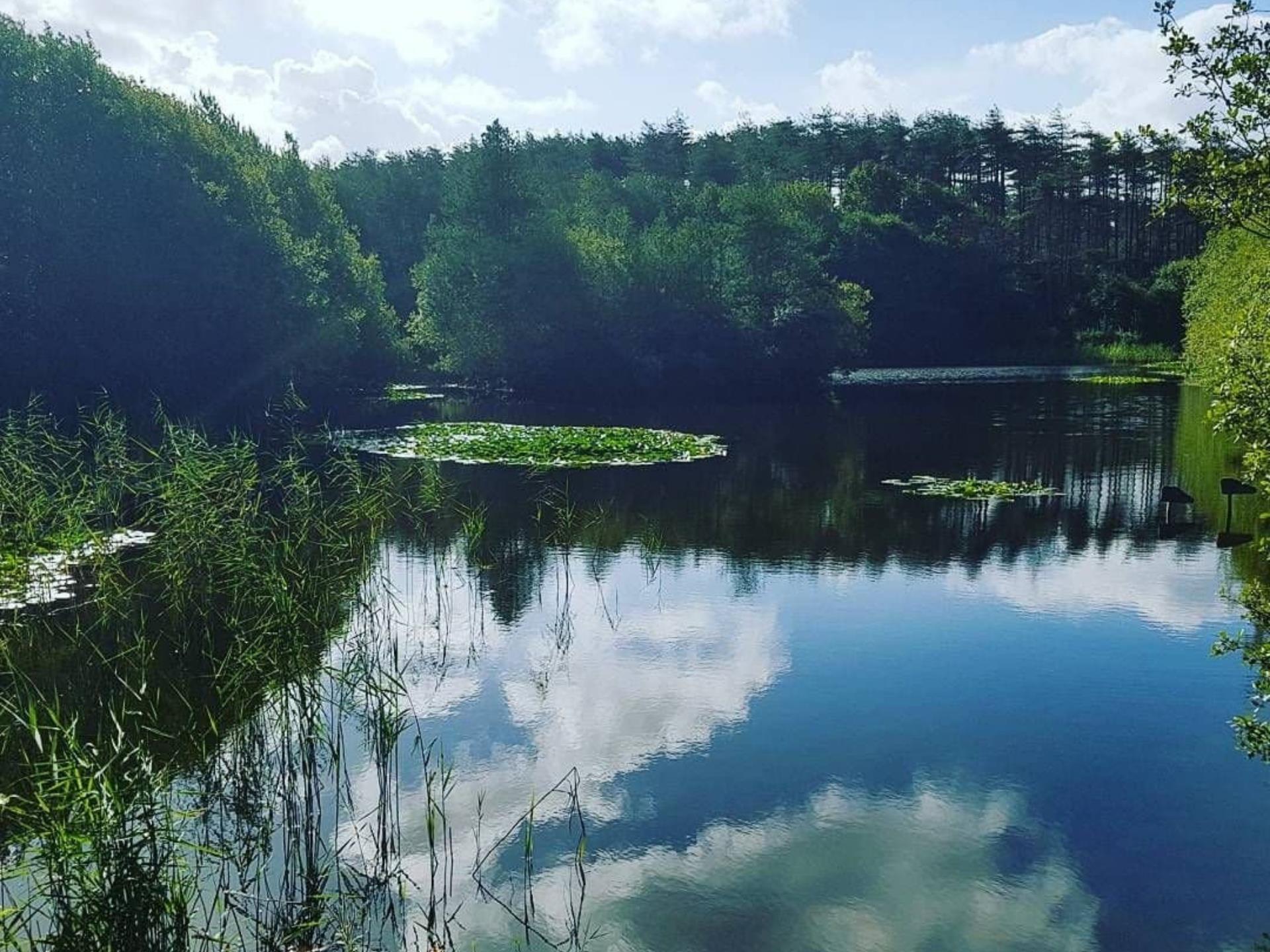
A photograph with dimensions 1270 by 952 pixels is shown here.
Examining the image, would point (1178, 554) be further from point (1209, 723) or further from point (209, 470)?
point (209, 470)

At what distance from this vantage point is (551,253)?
61.0m

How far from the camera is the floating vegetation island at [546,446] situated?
32.8 metres

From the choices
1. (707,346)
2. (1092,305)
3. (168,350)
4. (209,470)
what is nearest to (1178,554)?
(209,470)

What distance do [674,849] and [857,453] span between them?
2767 centimetres

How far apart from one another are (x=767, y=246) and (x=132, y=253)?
3812cm

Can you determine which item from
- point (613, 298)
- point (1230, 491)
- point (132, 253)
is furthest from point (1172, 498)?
point (613, 298)

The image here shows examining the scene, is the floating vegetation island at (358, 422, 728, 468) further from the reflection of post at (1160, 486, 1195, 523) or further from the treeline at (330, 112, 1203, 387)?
the treeline at (330, 112, 1203, 387)

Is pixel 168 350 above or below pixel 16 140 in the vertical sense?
below

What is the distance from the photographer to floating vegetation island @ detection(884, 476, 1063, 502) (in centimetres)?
2733

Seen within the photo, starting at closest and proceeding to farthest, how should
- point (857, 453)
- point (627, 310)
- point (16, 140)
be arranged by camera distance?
point (857, 453) < point (16, 140) < point (627, 310)

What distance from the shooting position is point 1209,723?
1257 cm

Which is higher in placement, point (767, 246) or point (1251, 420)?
point (767, 246)

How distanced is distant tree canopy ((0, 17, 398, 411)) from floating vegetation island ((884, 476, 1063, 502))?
79.7 ft

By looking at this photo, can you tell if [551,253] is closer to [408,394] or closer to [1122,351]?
[408,394]
